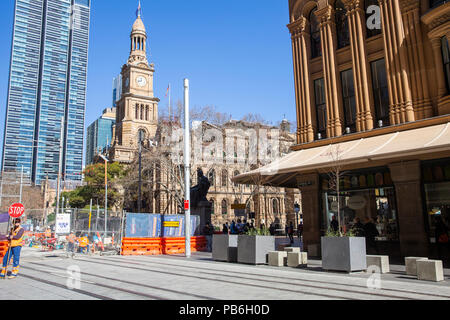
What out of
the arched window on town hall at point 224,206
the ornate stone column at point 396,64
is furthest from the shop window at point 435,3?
the arched window on town hall at point 224,206

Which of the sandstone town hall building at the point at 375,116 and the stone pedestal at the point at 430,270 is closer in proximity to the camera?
the stone pedestal at the point at 430,270

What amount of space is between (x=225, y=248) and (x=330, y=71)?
1071 cm

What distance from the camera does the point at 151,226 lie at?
21594 mm

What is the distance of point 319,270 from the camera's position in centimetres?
1248

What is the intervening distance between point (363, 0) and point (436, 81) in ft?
19.9

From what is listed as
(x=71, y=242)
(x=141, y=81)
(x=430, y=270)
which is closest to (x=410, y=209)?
(x=430, y=270)

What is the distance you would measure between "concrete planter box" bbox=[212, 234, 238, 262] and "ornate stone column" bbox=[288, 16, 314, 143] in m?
7.50

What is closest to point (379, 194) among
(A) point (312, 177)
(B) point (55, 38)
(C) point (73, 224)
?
(A) point (312, 177)

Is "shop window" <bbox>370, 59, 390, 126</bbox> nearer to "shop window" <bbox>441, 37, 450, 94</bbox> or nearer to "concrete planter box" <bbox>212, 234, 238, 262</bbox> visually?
"shop window" <bbox>441, 37, 450, 94</bbox>

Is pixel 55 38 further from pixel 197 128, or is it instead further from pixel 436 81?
pixel 436 81

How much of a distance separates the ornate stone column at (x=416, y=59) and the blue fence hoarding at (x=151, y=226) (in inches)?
571

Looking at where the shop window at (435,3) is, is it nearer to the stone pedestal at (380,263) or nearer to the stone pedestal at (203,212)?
the stone pedestal at (380,263)

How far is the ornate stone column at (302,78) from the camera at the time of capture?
2027 cm

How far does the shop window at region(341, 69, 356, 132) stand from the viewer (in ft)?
61.2
